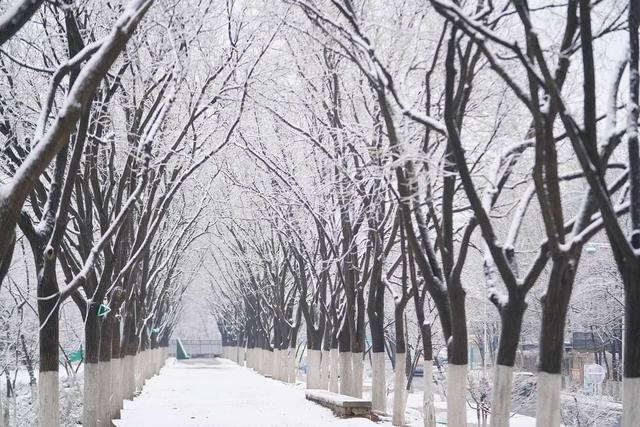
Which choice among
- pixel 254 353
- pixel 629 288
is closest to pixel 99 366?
pixel 629 288

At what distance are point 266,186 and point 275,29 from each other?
14.1m

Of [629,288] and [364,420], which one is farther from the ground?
[629,288]

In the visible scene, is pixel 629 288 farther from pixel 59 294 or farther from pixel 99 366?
pixel 99 366

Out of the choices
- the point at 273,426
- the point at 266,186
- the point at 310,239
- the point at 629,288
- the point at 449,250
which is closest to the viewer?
the point at 629,288

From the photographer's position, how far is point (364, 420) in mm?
17656

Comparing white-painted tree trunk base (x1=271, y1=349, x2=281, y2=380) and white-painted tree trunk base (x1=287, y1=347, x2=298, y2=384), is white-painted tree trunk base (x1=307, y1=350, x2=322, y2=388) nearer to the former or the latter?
white-painted tree trunk base (x1=287, y1=347, x2=298, y2=384)

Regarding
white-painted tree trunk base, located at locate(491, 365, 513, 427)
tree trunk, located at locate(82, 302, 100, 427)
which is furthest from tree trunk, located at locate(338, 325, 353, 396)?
white-painted tree trunk base, located at locate(491, 365, 513, 427)

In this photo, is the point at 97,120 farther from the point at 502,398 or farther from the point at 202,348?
the point at 202,348

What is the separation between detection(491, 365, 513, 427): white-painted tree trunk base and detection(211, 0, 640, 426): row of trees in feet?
0.05

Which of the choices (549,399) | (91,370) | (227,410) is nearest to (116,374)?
(227,410)

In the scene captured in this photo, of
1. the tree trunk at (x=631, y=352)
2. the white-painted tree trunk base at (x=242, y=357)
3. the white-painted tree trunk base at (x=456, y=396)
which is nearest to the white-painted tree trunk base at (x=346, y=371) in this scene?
the white-painted tree trunk base at (x=456, y=396)

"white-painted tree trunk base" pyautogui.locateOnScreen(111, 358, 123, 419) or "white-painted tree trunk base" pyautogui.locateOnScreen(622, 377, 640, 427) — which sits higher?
"white-painted tree trunk base" pyautogui.locateOnScreen(622, 377, 640, 427)

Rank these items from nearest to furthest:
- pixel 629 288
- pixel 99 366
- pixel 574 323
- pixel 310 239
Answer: pixel 629 288
pixel 99 366
pixel 310 239
pixel 574 323

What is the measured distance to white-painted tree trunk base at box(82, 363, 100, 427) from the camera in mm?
14039
